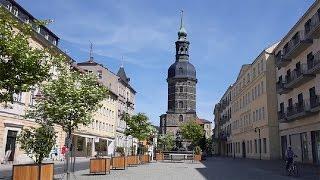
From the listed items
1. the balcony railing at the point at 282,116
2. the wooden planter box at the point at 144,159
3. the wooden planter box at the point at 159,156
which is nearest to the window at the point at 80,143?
the wooden planter box at the point at 159,156

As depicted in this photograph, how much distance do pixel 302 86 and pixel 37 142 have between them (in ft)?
102

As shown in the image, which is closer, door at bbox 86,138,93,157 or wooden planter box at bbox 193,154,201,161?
wooden planter box at bbox 193,154,201,161

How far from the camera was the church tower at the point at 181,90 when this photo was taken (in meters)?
126

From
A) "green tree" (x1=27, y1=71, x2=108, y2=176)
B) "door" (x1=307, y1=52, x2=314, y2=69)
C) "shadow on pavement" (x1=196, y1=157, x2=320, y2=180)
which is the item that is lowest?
"shadow on pavement" (x1=196, y1=157, x2=320, y2=180)

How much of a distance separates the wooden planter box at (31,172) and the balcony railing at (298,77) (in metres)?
28.5

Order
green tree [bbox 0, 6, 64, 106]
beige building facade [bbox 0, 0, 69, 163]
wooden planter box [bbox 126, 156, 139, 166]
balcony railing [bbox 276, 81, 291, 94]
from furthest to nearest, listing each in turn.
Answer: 1. balcony railing [bbox 276, 81, 291, 94]
2. wooden planter box [bbox 126, 156, 139, 166]
3. beige building facade [bbox 0, 0, 69, 163]
4. green tree [bbox 0, 6, 64, 106]

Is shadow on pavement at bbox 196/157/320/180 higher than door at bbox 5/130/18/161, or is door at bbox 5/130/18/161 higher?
door at bbox 5/130/18/161

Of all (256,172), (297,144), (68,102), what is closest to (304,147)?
(297,144)

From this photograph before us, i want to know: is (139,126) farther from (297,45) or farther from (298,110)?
(297,45)

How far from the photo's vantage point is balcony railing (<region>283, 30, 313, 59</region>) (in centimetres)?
3770

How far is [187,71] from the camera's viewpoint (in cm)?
12669

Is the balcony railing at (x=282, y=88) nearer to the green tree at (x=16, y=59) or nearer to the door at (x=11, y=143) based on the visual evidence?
the door at (x=11, y=143)

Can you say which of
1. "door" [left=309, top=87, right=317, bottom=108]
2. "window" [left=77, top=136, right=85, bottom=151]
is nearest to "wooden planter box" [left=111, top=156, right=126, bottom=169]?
"door" [left=309, top=87, right=317, bottom=108]

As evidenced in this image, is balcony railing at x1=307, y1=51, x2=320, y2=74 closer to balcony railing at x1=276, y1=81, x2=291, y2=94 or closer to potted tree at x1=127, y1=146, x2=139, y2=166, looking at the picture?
balcony railing at x1=276, y1=81, x2=291, y2=94
